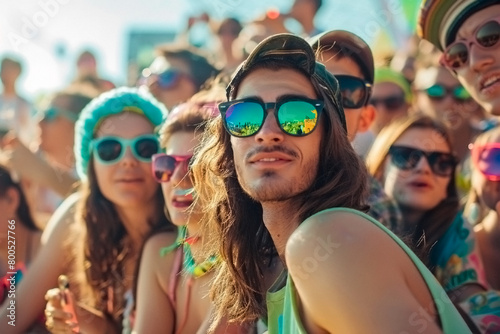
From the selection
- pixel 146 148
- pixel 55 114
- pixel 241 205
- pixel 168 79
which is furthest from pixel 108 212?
pixel 55 114

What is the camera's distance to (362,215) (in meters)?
1.62

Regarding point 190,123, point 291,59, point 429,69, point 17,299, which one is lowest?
point 17,299

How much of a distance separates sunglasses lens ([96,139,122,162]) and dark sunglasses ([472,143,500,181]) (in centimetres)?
181

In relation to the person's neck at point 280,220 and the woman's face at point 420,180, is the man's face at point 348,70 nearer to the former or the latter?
the woman's face at point 420,180

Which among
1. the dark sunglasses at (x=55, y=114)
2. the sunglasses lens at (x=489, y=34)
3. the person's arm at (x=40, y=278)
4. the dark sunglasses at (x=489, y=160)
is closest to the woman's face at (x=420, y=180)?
the dark sunglasses at (x=489, y=160)

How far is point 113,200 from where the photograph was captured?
129 inches

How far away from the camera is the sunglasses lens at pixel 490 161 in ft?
8.71

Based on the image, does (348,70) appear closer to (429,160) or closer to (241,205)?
(429,160)

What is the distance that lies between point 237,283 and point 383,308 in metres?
0.83

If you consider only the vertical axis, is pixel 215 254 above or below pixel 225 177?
below

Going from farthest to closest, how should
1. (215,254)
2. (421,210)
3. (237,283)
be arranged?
(421,210) → (215,254) → (237,283)

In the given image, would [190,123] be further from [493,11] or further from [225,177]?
[493,11]

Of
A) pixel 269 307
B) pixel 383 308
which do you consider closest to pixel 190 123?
pixel 269 307

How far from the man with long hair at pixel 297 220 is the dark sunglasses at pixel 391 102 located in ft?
7.73
